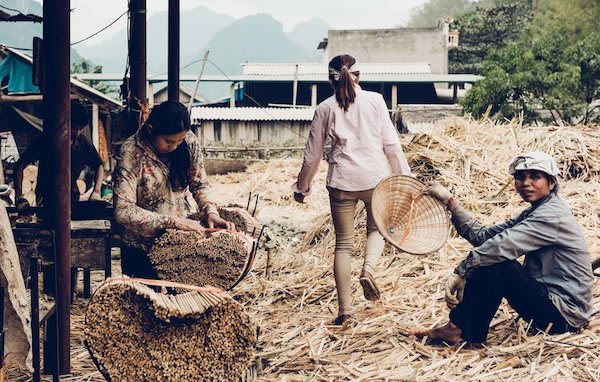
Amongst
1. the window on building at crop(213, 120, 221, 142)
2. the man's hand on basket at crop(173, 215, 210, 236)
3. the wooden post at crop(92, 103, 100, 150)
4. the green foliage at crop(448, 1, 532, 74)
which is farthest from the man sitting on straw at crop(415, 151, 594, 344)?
the green foliage at crop(448, 1, 532, 74)

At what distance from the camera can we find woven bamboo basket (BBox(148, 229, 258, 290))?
4281 mm

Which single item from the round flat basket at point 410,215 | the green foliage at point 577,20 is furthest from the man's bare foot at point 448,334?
the green foliage at point 577,20

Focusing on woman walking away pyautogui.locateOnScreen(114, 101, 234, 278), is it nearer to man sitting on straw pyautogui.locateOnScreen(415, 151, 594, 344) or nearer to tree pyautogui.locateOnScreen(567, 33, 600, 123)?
man sitting on straw pyautogui.locateOnScreen(415, 151, 594, 344)

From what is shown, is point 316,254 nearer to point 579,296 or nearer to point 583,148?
point 583,148

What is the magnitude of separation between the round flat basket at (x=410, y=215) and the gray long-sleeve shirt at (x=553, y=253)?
0.73 meters

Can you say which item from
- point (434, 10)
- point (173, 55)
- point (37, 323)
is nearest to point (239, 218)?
point (37, 323)

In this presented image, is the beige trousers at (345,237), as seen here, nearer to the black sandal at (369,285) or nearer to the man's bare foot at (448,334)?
the black sandal at (369,285)

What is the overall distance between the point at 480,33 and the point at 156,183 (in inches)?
1499

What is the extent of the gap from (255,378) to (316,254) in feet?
11.7

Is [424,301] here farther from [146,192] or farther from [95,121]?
[95,121]

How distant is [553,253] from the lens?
4.48m

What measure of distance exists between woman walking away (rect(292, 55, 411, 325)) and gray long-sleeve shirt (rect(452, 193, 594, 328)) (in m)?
1.09

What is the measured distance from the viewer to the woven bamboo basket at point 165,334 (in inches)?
140

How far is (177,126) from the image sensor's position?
14.2 ft
